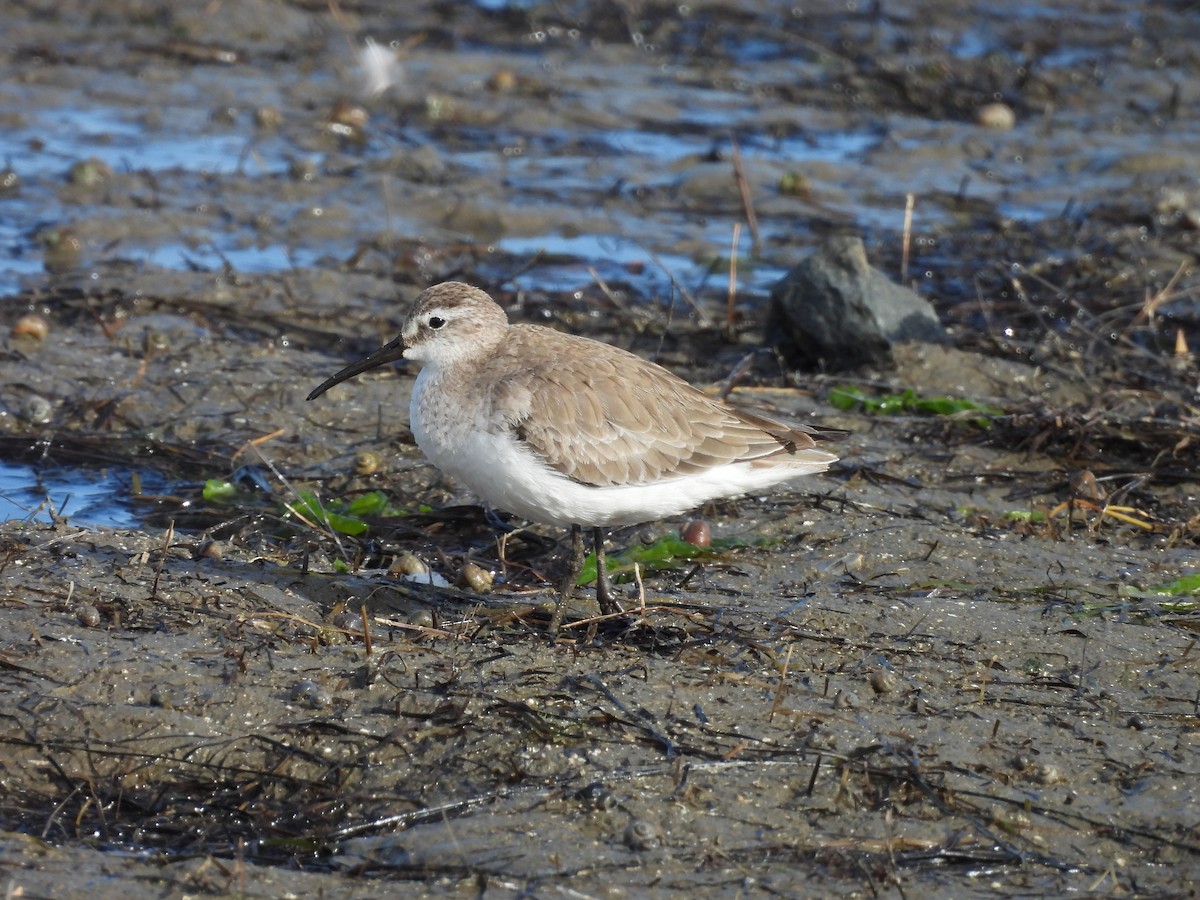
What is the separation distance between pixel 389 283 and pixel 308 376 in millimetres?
1804

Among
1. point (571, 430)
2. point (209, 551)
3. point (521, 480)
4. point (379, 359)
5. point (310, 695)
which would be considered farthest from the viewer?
point (379, 359)

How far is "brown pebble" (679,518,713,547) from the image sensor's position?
6.99 meters

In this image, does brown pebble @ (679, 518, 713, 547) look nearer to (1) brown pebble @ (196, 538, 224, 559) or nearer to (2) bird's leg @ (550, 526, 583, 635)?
(2) bird's leg @ (550, 526, 583, 635)

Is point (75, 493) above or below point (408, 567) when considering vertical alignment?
below

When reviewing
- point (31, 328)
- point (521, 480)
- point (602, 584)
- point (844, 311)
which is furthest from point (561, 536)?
point (31, 328)

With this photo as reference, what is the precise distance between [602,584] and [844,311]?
11.5ft

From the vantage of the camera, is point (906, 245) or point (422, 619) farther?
point (906, 245)

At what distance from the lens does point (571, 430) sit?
6.01 metres

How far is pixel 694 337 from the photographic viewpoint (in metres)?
9.95

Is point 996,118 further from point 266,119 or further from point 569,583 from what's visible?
point 569,583

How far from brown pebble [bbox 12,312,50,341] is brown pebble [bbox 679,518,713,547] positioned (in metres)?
4.31

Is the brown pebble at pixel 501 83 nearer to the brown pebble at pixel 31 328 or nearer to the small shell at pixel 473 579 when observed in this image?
the brown pebble at pixel 31 328

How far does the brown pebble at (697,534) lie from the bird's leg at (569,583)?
927 millimetres

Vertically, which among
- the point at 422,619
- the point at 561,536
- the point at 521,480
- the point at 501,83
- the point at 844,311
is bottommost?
the point at 561,536
